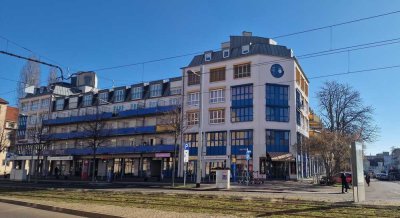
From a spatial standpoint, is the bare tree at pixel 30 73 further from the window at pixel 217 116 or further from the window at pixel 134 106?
the window at pixel 217 116

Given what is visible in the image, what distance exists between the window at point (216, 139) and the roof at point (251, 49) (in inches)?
406

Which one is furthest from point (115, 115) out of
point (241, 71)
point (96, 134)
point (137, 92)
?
point (241, 71)

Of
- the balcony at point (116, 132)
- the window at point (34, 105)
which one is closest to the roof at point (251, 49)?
the balcony at point (116, 132)

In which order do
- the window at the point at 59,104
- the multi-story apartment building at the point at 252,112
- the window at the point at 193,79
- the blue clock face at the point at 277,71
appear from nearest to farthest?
the multi-story apartment building at the point at 252,112, the blue clock face at the point at 277,71, the window at the point at 193,79, the window at the point at 59,104

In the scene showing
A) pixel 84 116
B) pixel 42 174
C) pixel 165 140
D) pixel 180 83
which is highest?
pixel 180 83

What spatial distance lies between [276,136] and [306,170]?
9500mm

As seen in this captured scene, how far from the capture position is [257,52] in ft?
162

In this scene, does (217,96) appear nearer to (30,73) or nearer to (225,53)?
(225,53)

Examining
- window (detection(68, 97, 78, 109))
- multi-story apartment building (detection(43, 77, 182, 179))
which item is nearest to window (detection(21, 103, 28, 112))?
multi-story apartment building (detection(43, 77, 182, 179))

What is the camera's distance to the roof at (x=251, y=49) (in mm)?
50062

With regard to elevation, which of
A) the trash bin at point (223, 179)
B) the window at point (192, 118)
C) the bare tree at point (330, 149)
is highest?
the window at point (192, 118)

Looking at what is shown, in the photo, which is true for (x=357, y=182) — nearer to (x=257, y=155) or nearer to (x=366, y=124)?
(x=257, y=155)

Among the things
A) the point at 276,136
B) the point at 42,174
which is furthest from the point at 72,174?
Answer: the point at 276,136

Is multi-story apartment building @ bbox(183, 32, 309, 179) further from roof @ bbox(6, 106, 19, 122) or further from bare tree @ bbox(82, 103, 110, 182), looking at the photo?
roof @ bbox(6, 106, 19, 122)
